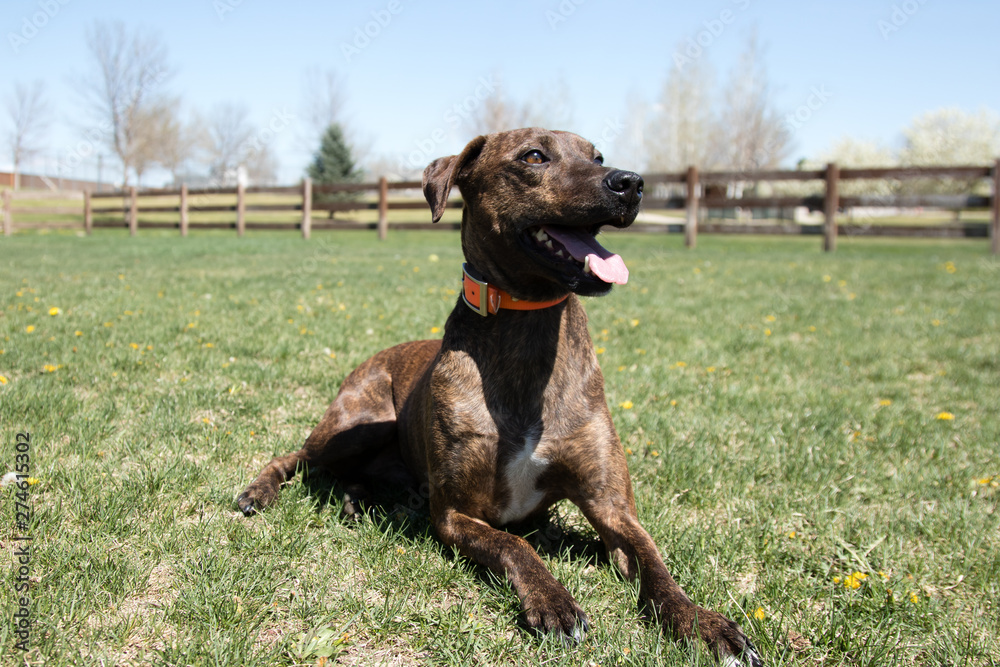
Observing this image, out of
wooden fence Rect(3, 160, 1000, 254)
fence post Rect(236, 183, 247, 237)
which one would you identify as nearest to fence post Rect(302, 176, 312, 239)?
wooden fence Rect(3, 160, 1000, 254)

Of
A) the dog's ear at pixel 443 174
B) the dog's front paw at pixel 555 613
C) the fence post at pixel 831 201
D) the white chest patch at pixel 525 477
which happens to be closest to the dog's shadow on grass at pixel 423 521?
the white chest patch at pixel 525 477

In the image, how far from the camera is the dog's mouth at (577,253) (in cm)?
243

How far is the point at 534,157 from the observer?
2824mm

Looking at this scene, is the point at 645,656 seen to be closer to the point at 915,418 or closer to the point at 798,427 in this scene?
the point at 798,427

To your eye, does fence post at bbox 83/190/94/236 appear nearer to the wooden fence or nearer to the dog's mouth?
the wooden fence

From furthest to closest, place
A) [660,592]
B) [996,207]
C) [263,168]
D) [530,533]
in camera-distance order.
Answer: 1. [263,168]
2. [996,207]
3. [530,533]
4. [660,592]

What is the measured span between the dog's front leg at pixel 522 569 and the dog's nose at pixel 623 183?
51.2 inches

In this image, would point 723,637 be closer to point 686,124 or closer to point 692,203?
point 692,203

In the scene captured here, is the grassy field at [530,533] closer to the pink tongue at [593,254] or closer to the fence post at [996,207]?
the pink tongue at [593,254]

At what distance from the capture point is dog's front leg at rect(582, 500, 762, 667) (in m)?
1.95

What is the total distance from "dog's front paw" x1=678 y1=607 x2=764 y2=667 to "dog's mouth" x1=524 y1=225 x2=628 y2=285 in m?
1.10

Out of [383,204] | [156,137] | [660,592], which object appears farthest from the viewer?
[156,137]

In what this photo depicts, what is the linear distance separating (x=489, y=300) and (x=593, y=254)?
1.42ft


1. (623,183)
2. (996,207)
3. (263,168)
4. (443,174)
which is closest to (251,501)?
(443,174)
